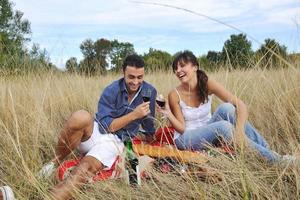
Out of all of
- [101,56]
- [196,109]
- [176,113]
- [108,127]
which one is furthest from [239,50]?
[101,56]

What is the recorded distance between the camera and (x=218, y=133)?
133 inches

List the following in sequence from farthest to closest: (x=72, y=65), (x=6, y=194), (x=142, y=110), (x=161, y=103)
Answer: (x=72, y=65) < (x=161, y=103) < (x=142, y=110) < (x=6, y=194)

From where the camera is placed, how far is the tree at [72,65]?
6325mm

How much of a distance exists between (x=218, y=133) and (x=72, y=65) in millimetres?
3476

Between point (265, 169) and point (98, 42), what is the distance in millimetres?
6128

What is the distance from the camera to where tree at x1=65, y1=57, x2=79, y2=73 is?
20.8 feet

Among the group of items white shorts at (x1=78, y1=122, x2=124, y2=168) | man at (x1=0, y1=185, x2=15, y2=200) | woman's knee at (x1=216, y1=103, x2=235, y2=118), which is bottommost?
man at (x1=0, y1=185, x2=15, y2=200)

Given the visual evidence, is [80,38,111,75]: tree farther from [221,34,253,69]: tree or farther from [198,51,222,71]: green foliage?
[221,34,253,69]: tree

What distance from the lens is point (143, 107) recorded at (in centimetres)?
335

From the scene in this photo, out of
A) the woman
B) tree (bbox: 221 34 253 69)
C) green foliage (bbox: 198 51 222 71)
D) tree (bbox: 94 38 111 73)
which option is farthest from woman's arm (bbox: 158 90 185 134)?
tree (bbox: 94 38 111 73)

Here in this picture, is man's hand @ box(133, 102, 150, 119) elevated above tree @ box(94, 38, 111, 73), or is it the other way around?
man's hand @ box(133, 102, 150, 119)

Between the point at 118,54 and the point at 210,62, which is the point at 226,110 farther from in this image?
the point at 118,54

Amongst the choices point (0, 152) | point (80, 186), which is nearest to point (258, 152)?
point (80, 186)

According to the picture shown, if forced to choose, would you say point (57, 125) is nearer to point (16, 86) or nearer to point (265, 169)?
point (16, 86)
